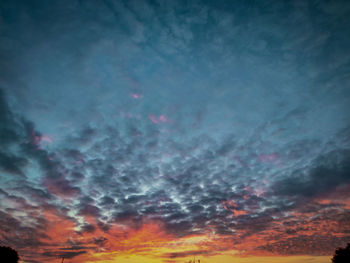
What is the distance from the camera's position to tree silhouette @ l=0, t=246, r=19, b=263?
64.2m

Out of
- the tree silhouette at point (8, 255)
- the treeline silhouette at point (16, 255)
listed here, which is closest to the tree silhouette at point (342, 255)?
the treeline silhouette at point (16, 255)

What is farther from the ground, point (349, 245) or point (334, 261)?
point (349, 245)

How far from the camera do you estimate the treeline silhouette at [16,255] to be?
210 ft

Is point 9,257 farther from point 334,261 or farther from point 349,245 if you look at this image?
point 349,245

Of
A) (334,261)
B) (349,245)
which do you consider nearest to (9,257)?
(334,261)

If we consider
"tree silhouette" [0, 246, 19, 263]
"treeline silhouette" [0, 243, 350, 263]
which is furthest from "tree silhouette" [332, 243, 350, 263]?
"tree silhouette" [0, 246, 19, 263]

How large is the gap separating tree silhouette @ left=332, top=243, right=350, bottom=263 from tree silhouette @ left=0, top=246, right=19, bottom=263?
104519 millimetres

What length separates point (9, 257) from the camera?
65.7 meters

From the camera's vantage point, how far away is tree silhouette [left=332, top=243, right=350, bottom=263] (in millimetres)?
64081

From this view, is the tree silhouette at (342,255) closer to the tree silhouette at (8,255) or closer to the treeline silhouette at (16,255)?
the treeline silhouette at (16,255)

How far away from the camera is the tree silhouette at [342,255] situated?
64.1 m

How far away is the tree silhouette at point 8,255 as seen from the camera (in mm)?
64188

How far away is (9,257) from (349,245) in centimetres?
11005

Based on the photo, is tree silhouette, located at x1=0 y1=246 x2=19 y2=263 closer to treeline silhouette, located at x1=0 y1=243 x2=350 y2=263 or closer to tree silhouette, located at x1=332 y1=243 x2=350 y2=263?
treeline silhouette, located at x1=0 y1=243 x2=350 y2=263
